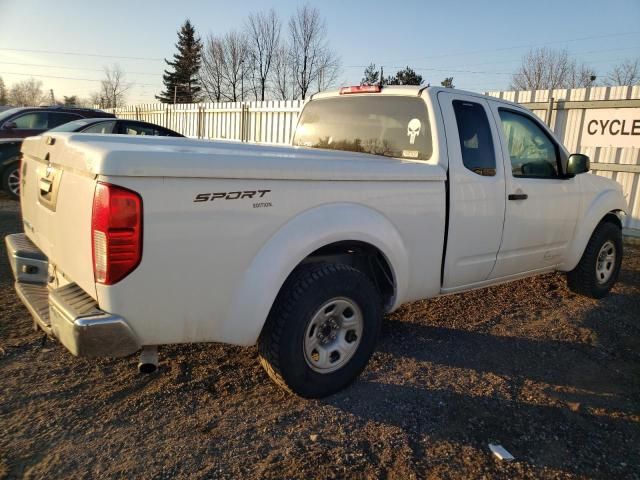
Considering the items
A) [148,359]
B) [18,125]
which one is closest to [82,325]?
[148,359]

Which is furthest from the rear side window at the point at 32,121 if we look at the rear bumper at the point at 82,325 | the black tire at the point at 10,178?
the rear bumper at the point at 82,325

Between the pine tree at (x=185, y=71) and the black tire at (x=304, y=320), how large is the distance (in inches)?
2115

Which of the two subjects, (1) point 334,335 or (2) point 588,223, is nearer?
(1) point 334,335

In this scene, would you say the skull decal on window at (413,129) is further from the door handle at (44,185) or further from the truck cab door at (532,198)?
the door handle at (44,185)

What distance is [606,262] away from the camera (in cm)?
537

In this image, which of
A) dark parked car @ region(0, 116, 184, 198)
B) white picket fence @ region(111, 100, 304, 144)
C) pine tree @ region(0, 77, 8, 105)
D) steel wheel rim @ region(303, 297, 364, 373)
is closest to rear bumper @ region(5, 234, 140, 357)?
steel wheel rim @ region(303, 297, 364, 373)

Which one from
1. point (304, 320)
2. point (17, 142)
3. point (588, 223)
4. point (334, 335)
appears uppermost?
point (17, 142)

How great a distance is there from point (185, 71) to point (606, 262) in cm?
5577

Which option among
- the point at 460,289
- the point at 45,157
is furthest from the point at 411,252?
the point at 45,157

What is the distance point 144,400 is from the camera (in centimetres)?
292

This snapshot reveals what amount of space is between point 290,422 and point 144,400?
90 cm

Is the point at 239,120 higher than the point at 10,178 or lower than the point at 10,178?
higher

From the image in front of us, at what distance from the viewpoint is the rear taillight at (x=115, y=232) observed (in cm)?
210

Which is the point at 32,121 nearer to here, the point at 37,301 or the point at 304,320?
the point at 37,301
